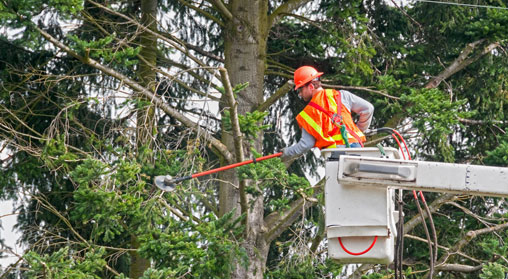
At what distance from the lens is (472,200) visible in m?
15.2

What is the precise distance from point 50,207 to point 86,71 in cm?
205

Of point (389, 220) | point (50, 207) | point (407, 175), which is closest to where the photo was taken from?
point (407, 175)

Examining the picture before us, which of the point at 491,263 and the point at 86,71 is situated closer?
the point at 491,263

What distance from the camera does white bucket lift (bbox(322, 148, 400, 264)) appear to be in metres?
6.58

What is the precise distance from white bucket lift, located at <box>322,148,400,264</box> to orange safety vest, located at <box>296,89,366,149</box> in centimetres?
146

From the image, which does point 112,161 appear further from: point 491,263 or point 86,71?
point 491,263

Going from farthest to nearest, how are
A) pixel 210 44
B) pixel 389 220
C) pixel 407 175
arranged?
pixel 210 44, pixel 389 220, pixel 407 175

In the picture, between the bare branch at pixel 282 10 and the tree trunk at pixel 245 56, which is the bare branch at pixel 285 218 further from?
the bare branch at pixel 282 10

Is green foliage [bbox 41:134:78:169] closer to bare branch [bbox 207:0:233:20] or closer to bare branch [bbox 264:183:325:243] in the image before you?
bare branch [bbox 264:183:325:243]

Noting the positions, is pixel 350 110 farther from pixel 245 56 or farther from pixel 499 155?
pixel 245 56

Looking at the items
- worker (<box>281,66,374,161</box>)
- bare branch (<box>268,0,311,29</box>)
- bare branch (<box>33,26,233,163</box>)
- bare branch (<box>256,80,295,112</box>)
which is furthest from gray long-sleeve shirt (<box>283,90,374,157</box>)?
bare branch (<box>268,0,311,29</box>)

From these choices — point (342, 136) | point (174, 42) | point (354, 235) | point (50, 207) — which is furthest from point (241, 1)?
point (354, 235)

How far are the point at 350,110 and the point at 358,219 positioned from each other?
7.37 ft

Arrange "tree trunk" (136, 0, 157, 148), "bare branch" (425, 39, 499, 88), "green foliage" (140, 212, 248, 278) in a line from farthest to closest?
"bare branch" (425, 39, 499, 88) → "tree trunk" (136, 0, 157, 148) → "green foliage" (140, 212, 248, 278)
